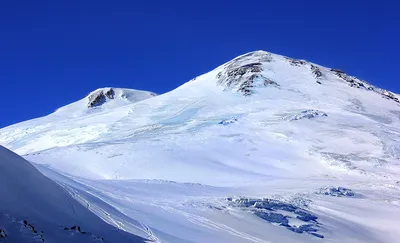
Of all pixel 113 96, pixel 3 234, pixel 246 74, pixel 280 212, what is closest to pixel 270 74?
pixel 246 74

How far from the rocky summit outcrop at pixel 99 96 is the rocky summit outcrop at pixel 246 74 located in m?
31.8

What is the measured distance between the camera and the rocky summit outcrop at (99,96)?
101688mm

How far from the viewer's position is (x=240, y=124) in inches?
2082

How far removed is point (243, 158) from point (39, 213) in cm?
3046

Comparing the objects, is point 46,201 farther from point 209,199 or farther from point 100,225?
point 209,199

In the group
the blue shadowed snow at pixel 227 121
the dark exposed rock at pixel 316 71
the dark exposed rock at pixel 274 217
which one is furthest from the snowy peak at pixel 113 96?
the dark exposed rock at pixel 274 217

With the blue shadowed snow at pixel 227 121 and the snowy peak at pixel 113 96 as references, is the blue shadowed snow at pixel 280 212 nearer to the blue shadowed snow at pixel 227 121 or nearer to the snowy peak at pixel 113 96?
the blue shadowed snow at pixel 227 121

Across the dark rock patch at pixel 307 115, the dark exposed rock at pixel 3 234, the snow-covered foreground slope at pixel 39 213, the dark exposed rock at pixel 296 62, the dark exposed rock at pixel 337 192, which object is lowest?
the dark exposed rock at pixel 3 234

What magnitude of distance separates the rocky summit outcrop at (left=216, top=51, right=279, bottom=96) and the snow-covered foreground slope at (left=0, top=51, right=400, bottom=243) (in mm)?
349

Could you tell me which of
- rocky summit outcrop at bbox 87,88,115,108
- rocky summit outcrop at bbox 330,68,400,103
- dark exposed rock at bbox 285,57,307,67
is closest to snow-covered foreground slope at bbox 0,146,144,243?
rocky summit outcrop at bbox 330,68,400,103

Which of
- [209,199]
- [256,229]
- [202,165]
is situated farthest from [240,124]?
[256,229]

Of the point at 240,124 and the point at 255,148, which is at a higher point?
the point at 240,124

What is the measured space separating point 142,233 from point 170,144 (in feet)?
96.0

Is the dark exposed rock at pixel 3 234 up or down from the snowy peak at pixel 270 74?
down
